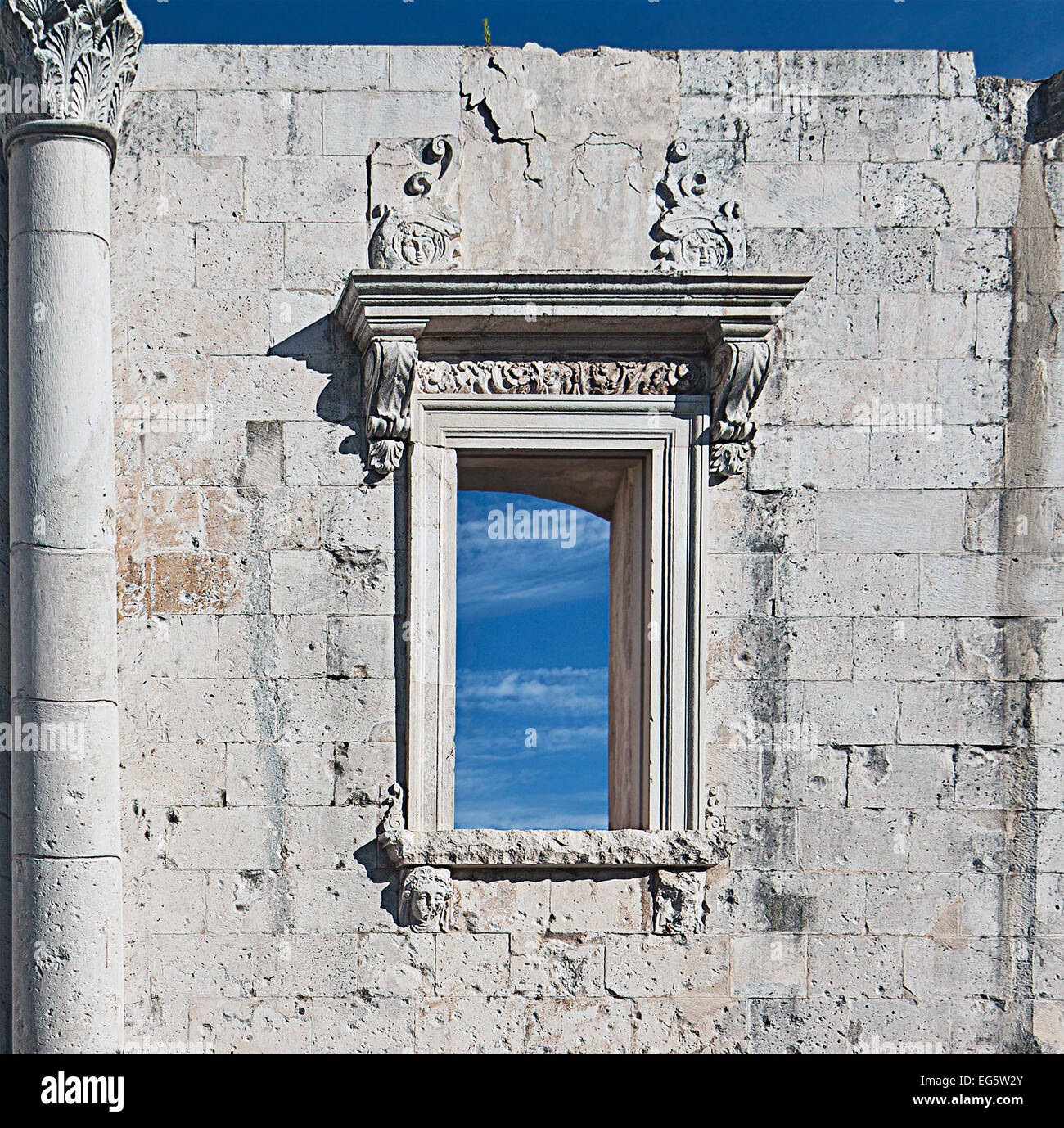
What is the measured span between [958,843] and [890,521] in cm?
186

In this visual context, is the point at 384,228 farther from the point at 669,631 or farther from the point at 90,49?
the point at 669,631

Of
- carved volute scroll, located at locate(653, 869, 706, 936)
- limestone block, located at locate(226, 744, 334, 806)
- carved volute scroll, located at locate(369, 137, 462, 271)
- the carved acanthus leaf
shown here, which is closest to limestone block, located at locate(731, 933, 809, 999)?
carved volute scroll, located at locate(653, 869, 706, 936)

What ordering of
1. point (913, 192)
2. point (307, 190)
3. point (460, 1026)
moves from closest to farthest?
1. point (460, 1026)
2. point (307, 190)
3. point (913, 192)

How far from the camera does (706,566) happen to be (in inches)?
271

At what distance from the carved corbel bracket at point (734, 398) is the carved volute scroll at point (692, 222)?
0.57m

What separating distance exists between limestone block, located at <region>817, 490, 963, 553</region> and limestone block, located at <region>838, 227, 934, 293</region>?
1.20m

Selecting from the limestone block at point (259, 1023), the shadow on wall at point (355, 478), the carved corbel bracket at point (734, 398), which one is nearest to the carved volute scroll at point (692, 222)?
the carved corbel bracket at point (734, 398)

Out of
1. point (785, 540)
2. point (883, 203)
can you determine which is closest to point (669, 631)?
point (785, 540)

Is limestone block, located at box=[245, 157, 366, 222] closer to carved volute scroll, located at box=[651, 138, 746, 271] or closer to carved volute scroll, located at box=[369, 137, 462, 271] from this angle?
carved volute scroll, located at box=[369, 137, 462, 271]

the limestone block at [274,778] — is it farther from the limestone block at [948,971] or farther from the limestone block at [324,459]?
the limestone block at [948,971]

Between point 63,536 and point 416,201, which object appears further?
point 416,201

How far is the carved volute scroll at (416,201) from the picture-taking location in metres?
6.95

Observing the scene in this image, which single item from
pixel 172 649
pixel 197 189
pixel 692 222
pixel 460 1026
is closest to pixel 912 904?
pixel 460 1026

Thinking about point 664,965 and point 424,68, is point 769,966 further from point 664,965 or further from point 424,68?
point 424,68
